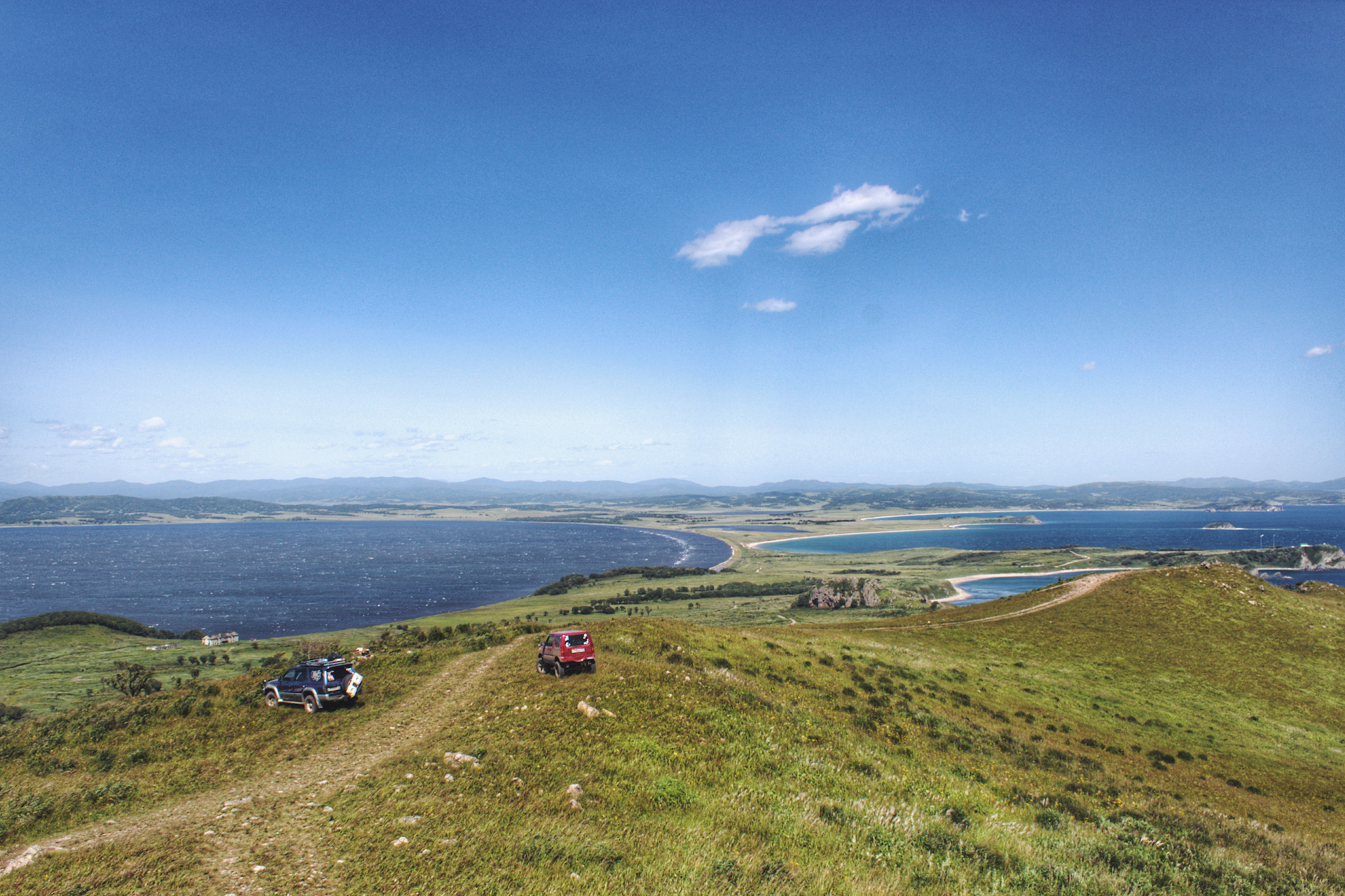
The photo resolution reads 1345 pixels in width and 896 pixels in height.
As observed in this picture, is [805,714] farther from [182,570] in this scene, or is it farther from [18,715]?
[182,570]

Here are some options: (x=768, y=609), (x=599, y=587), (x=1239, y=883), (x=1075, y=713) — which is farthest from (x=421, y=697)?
(x=599, y=587)

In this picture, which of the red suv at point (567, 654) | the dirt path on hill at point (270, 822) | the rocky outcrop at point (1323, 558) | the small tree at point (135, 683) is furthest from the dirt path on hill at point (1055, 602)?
the rocky outcrop at point (1323, 558)

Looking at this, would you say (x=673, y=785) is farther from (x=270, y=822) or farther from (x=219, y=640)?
(x=219, y=640)

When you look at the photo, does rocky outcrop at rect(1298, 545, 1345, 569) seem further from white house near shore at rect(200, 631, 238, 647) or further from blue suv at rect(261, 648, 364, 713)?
white house near shore at rect(200, 631, 238, 647)

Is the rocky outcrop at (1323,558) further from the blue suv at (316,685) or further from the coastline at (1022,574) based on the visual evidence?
the blue suv at (316,685)

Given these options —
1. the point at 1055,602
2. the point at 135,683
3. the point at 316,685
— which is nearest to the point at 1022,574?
the point at 1055,602

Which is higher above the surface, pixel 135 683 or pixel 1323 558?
pixel 135 683

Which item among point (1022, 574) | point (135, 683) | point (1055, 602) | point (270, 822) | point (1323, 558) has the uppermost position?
point (270, 822)
